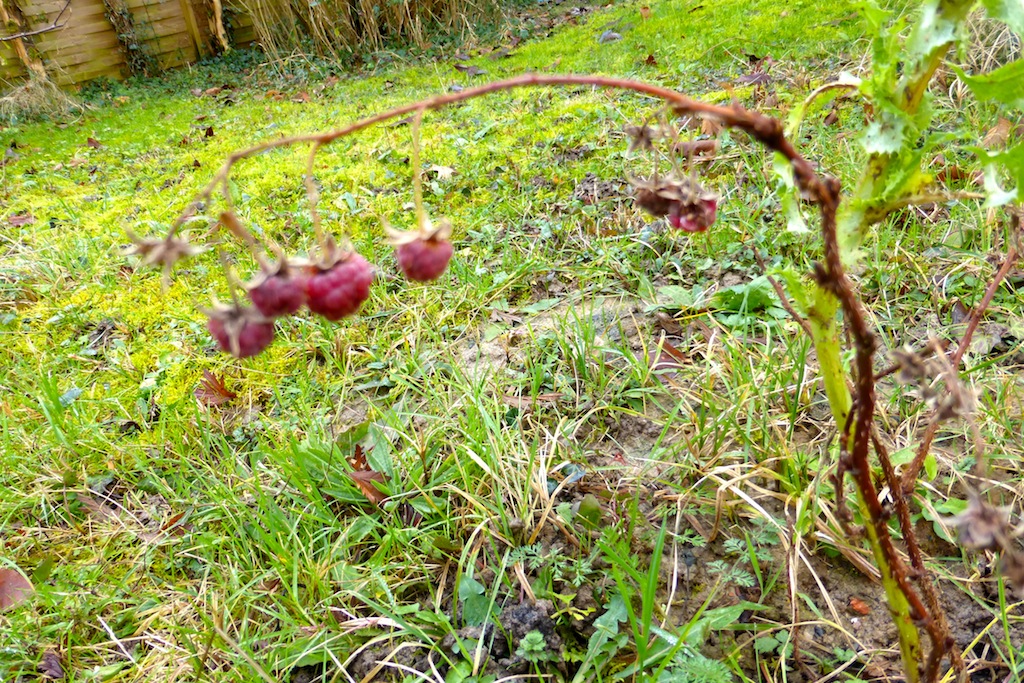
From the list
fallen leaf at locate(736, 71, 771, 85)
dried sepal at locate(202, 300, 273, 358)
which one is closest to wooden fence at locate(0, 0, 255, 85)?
fallen leaf at locate(736, 71, 771, 85)

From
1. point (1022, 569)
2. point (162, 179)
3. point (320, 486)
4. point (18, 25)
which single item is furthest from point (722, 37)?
point (18, 25)

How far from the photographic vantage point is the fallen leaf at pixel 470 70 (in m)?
5.46

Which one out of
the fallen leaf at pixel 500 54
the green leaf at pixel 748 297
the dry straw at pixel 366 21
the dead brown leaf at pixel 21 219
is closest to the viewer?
the green leaf at pixel 748 297

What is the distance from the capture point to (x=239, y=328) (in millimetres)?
658

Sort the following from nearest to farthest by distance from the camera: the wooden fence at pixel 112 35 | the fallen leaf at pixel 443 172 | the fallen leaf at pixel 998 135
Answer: the fallen leaf at pixel 998 135, the fallen leaf at pixel 443 172, the wooden fence at pixel 112 35

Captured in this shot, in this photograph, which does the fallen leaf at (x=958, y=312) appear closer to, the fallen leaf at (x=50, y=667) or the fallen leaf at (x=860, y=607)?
the fallen leaf at (x=860, y=607)

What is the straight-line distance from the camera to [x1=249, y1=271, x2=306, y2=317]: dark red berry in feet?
2.18

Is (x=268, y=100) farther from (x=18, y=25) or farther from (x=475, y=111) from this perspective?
(x=18, y=25)

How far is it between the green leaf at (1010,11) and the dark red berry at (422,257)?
668mm

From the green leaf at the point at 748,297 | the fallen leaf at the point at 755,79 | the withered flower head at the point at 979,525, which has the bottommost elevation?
the green leaf at the point at 748,297

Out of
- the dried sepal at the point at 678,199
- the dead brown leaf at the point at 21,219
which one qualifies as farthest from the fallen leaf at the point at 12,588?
the dead brown leaf at the point at 21,219

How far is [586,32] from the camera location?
6.00 m

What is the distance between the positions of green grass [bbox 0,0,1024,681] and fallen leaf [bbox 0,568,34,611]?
0.18 feet

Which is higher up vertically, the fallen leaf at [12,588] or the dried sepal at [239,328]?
the dried sepal at [239,328]
